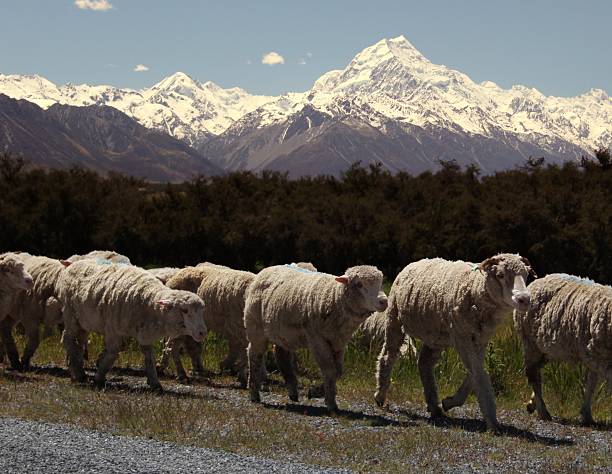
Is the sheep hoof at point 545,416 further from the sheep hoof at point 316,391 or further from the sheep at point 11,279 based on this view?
the sheep at point 11,279

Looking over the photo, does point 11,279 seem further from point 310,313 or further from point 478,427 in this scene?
point 478,427

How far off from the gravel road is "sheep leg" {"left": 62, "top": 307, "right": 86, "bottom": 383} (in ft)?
17.1

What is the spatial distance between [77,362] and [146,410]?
167 inches

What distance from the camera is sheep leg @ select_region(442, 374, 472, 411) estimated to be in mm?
13430

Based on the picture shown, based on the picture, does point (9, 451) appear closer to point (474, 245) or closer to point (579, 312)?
point (579, 312)

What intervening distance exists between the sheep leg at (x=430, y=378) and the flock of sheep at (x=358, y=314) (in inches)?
0.6

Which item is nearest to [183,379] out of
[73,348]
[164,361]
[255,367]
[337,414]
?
[164,361]

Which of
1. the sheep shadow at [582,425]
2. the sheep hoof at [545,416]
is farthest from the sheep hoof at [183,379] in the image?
the sheep shadow at [582,425]

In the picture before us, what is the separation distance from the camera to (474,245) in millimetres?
35875

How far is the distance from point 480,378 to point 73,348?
7.12 m

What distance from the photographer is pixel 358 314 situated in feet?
42.9

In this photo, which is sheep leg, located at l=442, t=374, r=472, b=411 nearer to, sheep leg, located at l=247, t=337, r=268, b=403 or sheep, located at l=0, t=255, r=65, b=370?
sheep leg, located at l=247, t=337, r=268, b=403

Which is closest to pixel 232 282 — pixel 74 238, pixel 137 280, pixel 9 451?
pixel 137 280

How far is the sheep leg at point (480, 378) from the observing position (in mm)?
12227
